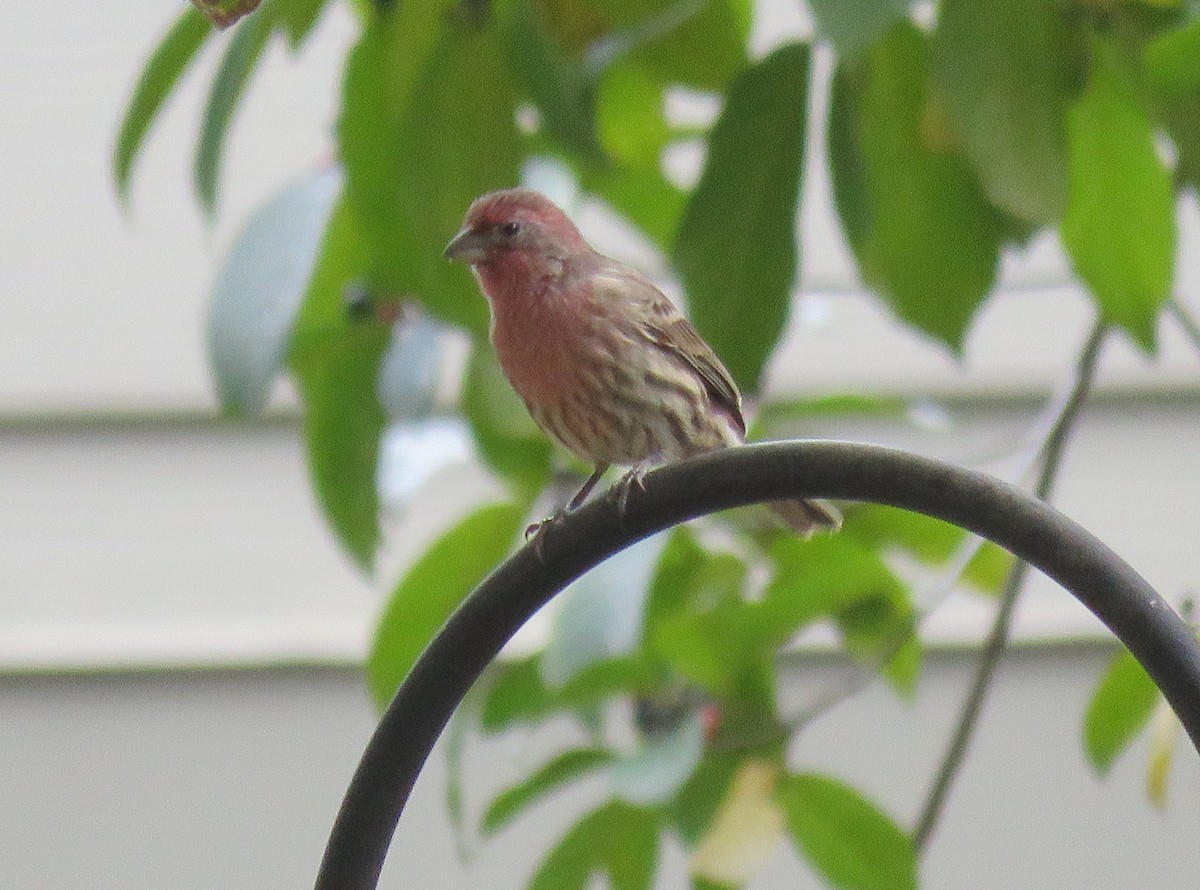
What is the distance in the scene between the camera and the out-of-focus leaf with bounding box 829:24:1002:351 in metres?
1.53

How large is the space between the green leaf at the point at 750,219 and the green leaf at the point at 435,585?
405 millimetres

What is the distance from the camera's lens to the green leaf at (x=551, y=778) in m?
1.73

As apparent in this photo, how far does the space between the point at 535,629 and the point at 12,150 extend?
166cm

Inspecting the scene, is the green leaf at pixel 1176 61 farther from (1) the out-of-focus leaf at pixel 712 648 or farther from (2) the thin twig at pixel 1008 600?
(1) the out-of-focus leaf at pixel 712 648


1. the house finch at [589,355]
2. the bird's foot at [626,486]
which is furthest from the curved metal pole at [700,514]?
the house finch at [589,355]

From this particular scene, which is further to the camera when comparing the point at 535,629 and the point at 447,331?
the point at 535,629

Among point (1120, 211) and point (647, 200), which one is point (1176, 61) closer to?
point (1120, 211)

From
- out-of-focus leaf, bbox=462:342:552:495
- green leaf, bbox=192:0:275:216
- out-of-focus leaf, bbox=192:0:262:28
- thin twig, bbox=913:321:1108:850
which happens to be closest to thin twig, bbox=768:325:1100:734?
thin twig, bbox=913:321:1108:850

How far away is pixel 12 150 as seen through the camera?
417cm

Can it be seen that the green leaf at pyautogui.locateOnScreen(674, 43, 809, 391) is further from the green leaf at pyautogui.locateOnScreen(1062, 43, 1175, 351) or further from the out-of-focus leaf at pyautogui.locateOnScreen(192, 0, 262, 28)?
the out-of-focus leaf at pyautogui.locateOnScreen(192, 0, 262, 28)

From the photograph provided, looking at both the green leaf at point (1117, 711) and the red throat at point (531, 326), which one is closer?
the green leaf at point (1117, 711)

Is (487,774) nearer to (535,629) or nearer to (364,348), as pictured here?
(535,629)

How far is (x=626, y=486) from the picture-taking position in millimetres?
1456

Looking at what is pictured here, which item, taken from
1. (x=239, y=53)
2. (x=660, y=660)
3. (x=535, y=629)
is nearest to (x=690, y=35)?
(x=239, y=53)
